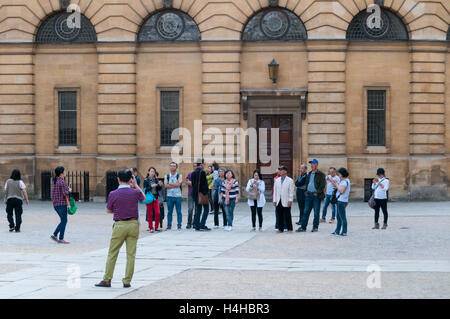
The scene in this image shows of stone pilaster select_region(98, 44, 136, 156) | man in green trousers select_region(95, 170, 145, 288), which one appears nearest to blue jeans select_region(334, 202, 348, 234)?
man in green trousers select_region(95, 170, 145, 288)

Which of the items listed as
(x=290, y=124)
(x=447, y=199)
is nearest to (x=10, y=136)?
(x=290, y=124)

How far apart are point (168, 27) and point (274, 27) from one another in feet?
12.6

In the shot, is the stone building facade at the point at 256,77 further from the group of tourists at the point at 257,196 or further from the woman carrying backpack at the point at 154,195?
the woman carrying backpack at the point at 154,195

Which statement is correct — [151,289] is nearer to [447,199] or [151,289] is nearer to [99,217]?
[99,217]

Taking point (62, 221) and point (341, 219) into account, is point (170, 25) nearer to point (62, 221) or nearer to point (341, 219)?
point (341, 219)

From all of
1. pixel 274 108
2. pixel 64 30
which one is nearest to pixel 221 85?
pixel 274 108

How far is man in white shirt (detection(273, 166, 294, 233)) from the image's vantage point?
2127 centimetres

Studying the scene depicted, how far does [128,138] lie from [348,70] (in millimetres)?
8282

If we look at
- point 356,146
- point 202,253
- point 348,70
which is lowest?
point 202,253

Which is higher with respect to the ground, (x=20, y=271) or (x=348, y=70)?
(x=348, y=70)

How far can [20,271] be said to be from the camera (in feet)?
45.8

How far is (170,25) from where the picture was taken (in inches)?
1242

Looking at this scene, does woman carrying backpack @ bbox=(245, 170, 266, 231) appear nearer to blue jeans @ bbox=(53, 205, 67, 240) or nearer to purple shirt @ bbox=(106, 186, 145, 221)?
blue jeans @ bbox=(53, 205, 67, 240)

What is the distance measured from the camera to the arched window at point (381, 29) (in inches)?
1227
